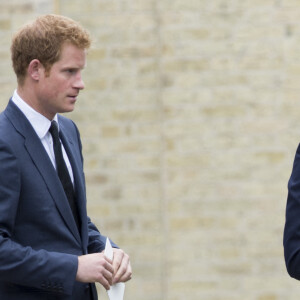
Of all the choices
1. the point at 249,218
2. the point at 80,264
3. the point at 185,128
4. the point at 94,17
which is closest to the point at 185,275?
the point at 249,218

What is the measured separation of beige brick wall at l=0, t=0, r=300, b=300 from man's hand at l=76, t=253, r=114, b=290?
473 cm

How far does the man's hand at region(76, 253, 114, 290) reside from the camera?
357 cm

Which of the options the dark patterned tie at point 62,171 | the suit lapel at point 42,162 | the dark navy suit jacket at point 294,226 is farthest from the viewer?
the dark patterned tie at point 62,171

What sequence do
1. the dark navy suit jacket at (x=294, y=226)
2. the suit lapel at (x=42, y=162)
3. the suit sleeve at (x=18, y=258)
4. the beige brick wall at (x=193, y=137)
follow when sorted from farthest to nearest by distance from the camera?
1. the beige brick wall at (x=193, y=137)
2. the suit lapel at (x=42, y=162)
3. the suit sleeve at (x=18, y=258)
4. the dark navy suit jacket at (x=294, y=226)

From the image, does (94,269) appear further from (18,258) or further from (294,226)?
(294,226)

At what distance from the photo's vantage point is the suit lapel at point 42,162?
11.9 feet

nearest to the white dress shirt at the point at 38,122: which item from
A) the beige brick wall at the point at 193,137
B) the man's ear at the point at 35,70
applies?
the man's ear at the point at 35,70

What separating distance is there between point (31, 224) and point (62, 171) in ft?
0.87

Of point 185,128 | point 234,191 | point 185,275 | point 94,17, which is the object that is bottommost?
point 185,275

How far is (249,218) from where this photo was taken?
8266mm

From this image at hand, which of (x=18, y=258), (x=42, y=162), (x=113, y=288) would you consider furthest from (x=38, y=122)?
(x=113, y=288)

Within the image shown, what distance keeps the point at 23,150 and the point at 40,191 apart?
0.54ft

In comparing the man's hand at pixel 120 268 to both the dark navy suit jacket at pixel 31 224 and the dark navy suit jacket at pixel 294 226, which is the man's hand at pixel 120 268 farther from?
the dark navy suit jacket at pixel 294 226

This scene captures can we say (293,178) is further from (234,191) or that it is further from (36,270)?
(234,191)
